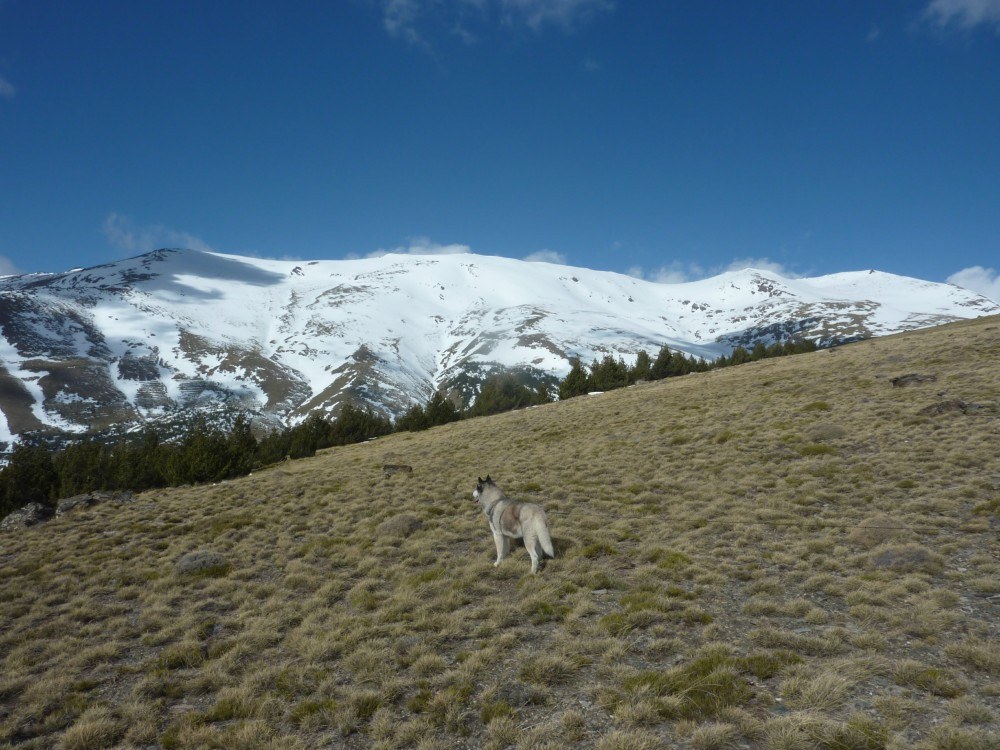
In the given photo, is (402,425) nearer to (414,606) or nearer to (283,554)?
(283,554)

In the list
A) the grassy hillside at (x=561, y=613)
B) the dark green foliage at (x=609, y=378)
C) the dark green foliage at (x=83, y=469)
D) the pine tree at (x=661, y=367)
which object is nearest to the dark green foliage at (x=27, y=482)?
the dark green foliage at (x=83, y=469)

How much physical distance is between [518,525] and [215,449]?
34.7 meters

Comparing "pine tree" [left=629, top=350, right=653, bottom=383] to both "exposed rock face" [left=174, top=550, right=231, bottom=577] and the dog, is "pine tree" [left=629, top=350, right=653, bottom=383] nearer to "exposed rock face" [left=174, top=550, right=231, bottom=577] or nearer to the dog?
the dog

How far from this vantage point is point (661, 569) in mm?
12156

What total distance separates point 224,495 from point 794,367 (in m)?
49.3

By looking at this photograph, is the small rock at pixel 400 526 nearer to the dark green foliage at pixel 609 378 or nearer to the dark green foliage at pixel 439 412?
the dark green foliage at pixel 439 412

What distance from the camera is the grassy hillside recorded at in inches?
279

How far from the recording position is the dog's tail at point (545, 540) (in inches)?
502

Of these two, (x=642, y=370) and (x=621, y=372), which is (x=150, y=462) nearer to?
(x=621, y=372)

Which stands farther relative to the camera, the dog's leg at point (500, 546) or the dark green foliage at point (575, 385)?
the dark green foliage at point (575, 385)

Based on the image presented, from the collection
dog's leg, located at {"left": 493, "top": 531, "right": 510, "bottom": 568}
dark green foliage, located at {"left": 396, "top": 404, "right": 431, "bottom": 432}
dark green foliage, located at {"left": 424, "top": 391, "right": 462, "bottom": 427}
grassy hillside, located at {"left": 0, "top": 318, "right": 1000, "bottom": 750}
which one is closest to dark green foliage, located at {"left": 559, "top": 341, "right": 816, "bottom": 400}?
dark green foliage, located at {"left": 424, "top": 391, "right": 462, "bottom": 427}

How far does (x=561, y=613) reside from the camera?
10.3 m

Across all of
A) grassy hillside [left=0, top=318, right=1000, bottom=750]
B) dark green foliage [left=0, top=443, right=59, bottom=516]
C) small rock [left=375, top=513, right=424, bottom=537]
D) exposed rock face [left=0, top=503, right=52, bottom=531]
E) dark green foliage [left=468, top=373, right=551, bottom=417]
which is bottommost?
grassy hillside [left=0, top=318, right=1000, bottom=750]

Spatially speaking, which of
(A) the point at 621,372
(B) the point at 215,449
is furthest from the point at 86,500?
(A) the point at 621,372
